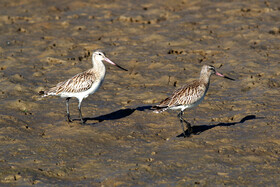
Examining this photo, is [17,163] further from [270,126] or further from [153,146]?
[270,126]

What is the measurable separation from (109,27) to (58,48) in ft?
8.69

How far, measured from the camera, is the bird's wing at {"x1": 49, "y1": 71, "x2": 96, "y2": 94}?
506 inches

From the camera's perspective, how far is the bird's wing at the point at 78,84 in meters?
→ 12.8

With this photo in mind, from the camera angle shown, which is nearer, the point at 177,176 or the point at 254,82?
the point at 177,176

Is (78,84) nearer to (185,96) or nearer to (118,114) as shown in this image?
(118,114)

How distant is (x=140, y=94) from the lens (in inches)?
573

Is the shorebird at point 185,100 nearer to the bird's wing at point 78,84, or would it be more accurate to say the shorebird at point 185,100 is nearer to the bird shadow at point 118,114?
the bird shadow at point 118,114

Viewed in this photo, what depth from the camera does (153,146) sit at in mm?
11102

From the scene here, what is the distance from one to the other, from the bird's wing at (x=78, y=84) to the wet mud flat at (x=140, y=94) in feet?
2.35

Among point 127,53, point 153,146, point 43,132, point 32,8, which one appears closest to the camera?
point 153,146

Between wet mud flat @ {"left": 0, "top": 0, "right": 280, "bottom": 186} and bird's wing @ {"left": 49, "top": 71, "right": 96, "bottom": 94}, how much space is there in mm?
717

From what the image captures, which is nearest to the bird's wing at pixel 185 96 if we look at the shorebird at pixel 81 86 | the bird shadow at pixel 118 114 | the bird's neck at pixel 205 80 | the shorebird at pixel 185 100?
the shorebird at pixel 185 100

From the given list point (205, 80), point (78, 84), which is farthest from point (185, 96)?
point (78, 84)

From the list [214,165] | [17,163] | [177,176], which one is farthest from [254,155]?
[17,163]
